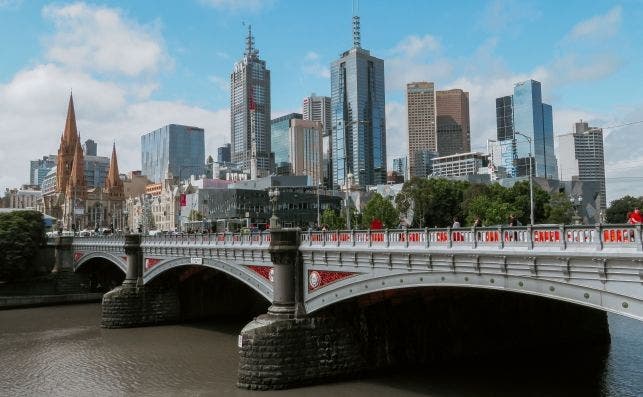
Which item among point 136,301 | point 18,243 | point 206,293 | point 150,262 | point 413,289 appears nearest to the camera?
point 413,289

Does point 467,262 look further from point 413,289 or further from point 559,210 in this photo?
point 559,210

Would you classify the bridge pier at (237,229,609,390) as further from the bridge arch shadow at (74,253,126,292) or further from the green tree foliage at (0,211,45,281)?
the green tree foliage at (0,211,45,281)

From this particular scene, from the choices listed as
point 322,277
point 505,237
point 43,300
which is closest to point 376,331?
point 322,277

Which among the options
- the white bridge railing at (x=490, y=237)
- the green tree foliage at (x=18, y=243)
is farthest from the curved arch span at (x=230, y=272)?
the green tree foliage at (x=18, y=243)

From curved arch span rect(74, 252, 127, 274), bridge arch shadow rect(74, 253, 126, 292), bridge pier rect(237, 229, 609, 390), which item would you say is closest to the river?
bridge pier rect(237, 229, 609, 390)

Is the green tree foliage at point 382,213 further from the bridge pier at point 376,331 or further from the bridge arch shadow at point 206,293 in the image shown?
the bridge pier at point 376,331

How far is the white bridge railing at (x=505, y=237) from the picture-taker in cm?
1752

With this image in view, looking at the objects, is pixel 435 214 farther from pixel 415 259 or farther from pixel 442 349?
pixel 415 259

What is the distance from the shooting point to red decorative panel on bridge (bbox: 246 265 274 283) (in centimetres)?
3342

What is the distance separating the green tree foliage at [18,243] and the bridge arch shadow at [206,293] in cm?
2672

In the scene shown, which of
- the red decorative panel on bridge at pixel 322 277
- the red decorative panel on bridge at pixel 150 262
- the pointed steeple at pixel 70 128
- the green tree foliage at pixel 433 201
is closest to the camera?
the red decorative panel on bridge at pixel 322 277

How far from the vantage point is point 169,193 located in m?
153

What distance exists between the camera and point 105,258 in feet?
205

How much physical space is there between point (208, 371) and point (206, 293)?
20.1 m
